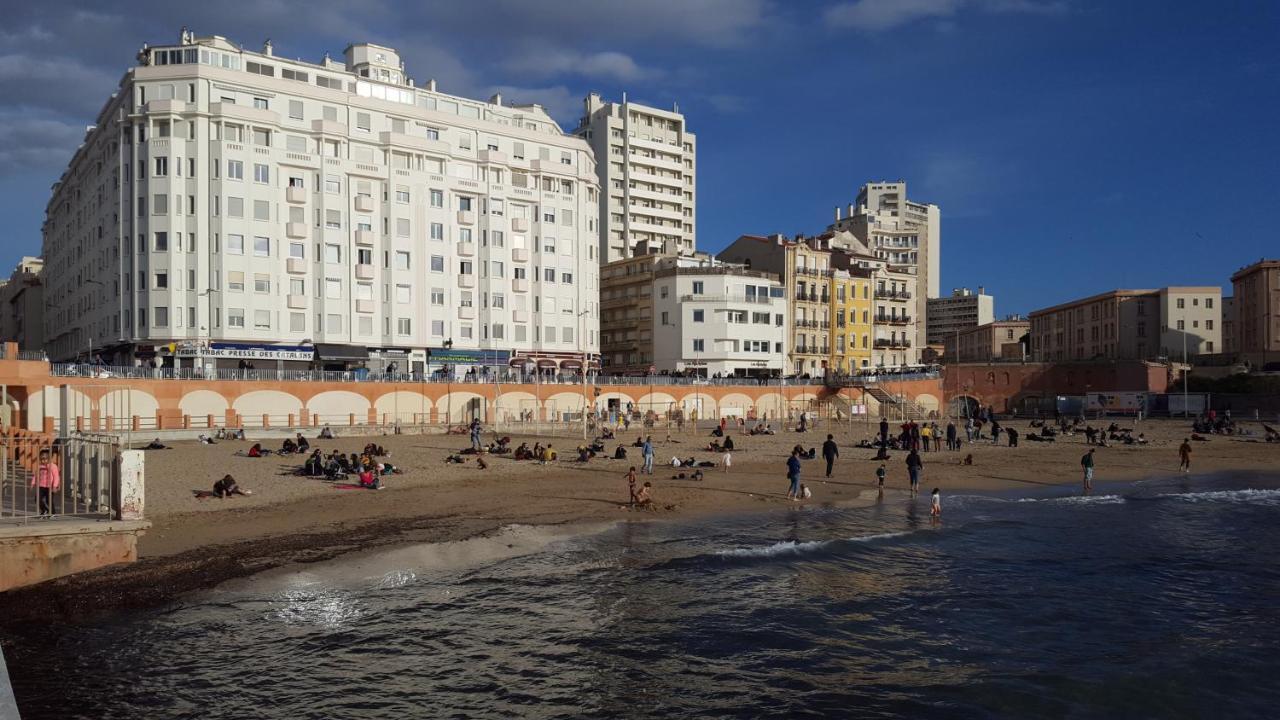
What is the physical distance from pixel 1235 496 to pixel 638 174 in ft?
260

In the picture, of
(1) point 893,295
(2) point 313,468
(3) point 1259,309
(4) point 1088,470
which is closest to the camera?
(2) point 313,468

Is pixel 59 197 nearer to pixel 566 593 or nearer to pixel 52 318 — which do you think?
pixel 52 318

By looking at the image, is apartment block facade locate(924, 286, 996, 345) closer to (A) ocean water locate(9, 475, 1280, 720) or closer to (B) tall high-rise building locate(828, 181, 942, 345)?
(B) tall high-rise building locate(828, 181, 942, 345)

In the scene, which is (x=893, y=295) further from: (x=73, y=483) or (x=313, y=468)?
(x=73, y=483)

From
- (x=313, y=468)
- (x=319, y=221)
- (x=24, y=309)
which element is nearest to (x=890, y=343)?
(x=319, y=221)

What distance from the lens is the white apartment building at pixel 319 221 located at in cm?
5697

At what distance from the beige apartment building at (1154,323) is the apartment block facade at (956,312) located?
53.2m

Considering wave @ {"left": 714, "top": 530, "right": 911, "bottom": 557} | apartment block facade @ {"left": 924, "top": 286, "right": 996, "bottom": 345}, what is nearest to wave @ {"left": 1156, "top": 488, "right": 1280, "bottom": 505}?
wave @ {"left": 714, "top": 530, "right": 911, "bottom": 557}

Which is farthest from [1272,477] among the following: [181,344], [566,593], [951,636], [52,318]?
[52,318]

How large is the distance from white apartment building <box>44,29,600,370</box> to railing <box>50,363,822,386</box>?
6.91 meters

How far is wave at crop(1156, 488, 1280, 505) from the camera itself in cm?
3094

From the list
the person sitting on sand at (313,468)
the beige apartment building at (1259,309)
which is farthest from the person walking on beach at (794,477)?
the beige apartment building at (1259,309)

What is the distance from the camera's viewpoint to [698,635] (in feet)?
49.3

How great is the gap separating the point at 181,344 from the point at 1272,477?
6348 cm
